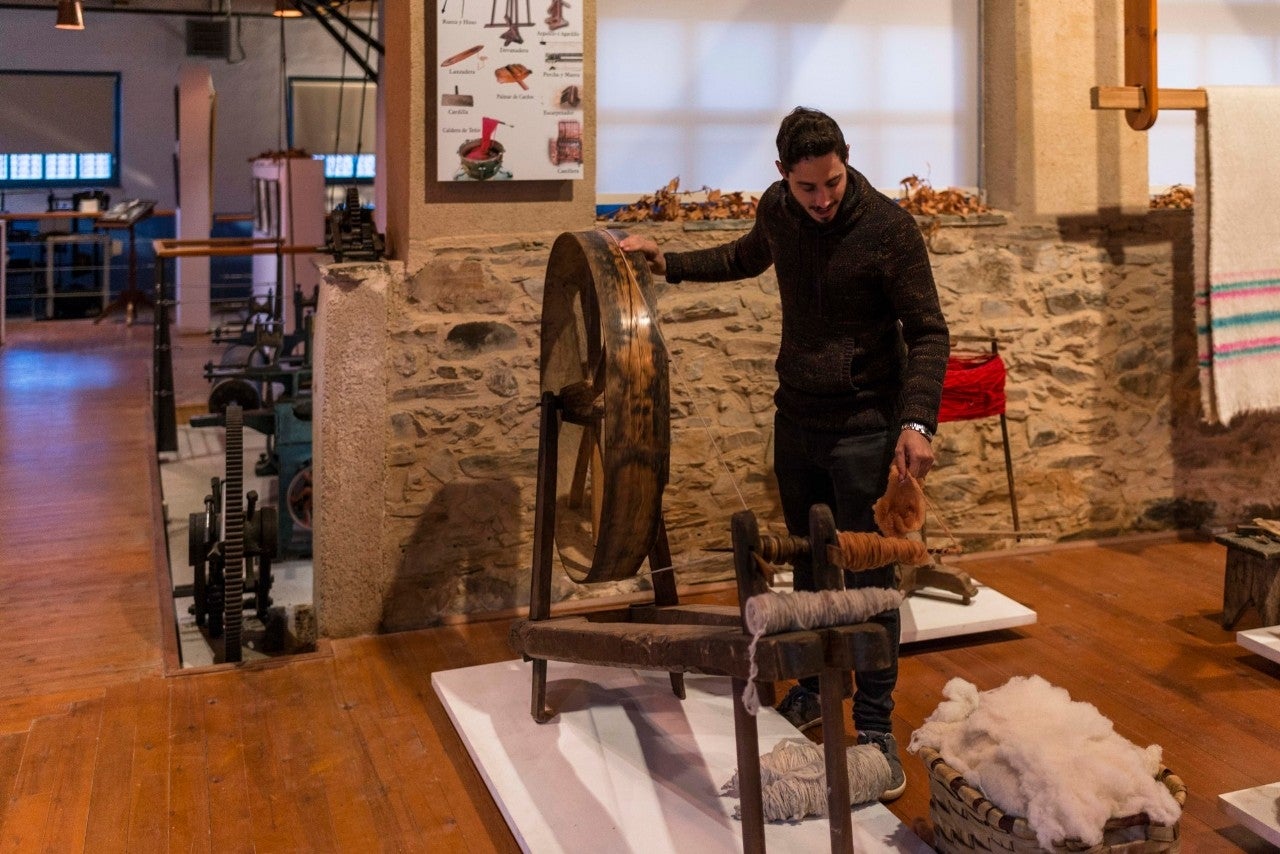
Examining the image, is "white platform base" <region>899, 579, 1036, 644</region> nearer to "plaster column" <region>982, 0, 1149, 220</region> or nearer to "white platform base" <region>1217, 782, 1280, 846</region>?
"white platform base" <region>1217, 782, 1280, 846</region>

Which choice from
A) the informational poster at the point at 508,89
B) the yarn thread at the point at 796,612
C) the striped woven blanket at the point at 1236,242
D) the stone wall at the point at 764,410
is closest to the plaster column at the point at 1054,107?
the stone wall at the point at 764,410

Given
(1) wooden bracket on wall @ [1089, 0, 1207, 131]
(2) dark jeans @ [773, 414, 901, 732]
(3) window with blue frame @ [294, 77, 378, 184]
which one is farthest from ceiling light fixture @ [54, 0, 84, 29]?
(2) dark jeans @ [773, 414, 901, 732]

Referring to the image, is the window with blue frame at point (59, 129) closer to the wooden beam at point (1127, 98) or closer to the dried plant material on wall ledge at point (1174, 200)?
the dried plant material on wall ledge at point (1174, 200)

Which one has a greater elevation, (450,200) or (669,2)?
(669,2)

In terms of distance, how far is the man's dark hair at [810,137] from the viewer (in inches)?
102

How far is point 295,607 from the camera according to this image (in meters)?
5.66

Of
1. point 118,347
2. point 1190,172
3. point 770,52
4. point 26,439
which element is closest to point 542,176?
point 770,52

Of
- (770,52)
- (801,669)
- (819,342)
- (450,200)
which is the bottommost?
(801,669)

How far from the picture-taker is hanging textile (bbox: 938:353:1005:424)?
4.08 m

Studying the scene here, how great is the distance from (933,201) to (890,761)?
2328 millimetres

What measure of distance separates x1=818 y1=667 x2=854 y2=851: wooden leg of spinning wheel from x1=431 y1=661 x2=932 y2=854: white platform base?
1.50 feet

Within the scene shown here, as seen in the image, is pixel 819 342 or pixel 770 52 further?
pixel 770 52

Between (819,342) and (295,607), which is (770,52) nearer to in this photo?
(819,342)

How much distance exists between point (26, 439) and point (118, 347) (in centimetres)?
375
